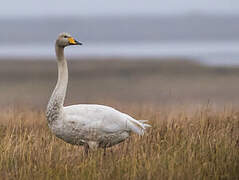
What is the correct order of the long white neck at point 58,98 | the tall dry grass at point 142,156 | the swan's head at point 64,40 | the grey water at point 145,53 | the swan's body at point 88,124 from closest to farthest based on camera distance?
the tall dry grass at point 142,156 < the swan's body at point 88,124 < the long white neck at point 58,98 < the swan's head at point 64,40 < the grey water at point 145,53

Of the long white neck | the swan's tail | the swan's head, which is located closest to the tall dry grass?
the swan's tail

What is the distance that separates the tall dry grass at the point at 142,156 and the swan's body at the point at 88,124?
135 millimetres

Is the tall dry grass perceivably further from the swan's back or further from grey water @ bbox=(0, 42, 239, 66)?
grey water @ bbox=(0, 42, 239, 66)

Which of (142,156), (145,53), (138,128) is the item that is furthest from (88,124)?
(145,53)

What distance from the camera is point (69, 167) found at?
6.95m

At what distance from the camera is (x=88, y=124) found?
7.66 metres

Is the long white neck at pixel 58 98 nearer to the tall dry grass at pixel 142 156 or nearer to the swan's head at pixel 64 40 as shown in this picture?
the swan's head at pixel 64 40

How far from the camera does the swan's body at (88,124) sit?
7.65 meters

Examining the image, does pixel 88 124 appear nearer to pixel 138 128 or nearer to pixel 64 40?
pixel 138 128

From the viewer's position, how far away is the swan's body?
25.1 ft

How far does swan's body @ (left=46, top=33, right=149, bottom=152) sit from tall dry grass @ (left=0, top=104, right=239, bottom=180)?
135 millimetres

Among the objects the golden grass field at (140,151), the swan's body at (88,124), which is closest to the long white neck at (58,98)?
the swan's body at (88,124)

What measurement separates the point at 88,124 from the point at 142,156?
83 cm

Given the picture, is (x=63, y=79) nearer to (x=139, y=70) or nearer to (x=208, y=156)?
(x=208, y=156)
